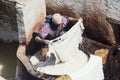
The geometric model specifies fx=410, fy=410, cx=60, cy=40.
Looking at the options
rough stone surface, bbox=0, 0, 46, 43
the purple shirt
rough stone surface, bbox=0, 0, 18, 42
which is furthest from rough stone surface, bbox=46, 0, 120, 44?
rough stone surface, bbox=0, 0, 18, 42

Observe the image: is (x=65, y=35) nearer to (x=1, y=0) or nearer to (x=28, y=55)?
(x=28, y=55)

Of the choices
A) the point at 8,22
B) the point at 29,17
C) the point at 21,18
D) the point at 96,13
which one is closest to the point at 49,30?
the point at 29,17

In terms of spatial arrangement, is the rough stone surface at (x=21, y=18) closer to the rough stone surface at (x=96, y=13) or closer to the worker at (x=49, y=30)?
the worker at (x=49, y=30)

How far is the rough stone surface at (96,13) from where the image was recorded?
8.38m

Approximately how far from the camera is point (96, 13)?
8.59 metres

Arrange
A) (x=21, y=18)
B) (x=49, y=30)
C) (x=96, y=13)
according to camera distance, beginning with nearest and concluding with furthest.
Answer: (x=21, y=18) < (x=49, y=30) < (x=96, y=13)

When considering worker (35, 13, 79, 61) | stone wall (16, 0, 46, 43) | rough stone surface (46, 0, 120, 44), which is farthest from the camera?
rough stone surface (46, 0, 120, 44)

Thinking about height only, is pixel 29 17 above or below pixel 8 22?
above

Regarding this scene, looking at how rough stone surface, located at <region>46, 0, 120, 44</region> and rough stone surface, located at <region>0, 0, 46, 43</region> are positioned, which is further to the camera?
rough stone surface, located at <region>46, 0, 120, 44</region>

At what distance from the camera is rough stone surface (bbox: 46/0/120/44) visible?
838 cm

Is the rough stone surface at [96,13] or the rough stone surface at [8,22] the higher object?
the rough stone surface at [96,13]

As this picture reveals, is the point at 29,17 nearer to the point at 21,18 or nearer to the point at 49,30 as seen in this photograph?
the point at 21,18

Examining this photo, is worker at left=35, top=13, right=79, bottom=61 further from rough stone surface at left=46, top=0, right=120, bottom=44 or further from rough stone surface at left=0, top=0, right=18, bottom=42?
rough stone surface at left=0, top=0, right=18, bottom=42

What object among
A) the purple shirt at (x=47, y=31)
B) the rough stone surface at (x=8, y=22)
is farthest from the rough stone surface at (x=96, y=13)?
the rough stone surface at (x=8, y=22)
